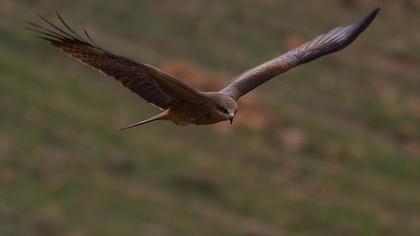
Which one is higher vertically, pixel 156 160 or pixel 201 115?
pixel 156 160

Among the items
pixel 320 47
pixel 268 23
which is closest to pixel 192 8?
pixel 268 23

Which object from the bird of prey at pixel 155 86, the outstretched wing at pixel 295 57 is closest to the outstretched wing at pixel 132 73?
the bird of prey at pixel 155 86

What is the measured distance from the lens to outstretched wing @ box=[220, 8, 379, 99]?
13.9m

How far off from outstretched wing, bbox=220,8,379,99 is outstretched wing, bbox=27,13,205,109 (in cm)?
115

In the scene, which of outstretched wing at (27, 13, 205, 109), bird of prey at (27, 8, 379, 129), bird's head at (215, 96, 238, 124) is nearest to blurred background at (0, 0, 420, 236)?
bird's head at (215, 96, 238, 124)

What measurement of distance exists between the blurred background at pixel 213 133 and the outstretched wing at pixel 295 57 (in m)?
10.4

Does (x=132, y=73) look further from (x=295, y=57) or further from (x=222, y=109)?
(x=295, y=57)

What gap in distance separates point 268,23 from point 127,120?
9.11m

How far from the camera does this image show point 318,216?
30281mm

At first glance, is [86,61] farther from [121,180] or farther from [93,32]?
[93,32]

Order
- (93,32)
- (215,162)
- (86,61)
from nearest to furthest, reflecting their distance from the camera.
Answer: (86,61) < (215,162) < (93,32)

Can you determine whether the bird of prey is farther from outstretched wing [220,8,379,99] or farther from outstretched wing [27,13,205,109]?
outstretched wing [220,8,379,99]

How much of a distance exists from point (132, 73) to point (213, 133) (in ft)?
68.9

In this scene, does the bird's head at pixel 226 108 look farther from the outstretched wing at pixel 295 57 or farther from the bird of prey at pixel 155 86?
the outstretched wing at pixel 295 57
